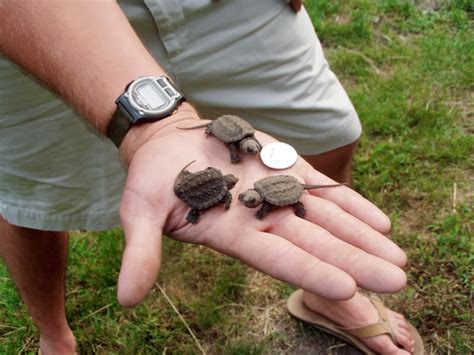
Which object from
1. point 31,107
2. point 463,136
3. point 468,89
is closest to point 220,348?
point 31,107

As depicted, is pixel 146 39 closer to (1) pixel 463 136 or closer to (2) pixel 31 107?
(2) pixel 31 107

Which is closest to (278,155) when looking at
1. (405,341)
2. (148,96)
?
(148,96)

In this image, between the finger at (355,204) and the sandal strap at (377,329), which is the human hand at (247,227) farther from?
the sandal strap at (377,329)

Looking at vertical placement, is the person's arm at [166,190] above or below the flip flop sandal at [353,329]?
above

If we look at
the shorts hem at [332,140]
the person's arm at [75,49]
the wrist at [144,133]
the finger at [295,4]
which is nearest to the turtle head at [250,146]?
the wrist at [144,133]

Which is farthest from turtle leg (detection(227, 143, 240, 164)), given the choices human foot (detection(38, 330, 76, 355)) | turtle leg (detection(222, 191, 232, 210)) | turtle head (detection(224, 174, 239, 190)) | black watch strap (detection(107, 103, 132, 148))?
human foot (detection(38, 330, 76, 355))

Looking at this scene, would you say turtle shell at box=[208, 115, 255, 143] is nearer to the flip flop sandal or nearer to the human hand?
the human hand
